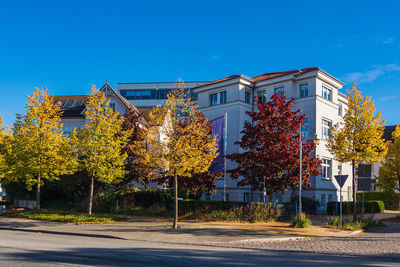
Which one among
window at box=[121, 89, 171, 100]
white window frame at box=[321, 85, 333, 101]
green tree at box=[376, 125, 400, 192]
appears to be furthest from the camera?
window at box=[121, 89, 171, 100]

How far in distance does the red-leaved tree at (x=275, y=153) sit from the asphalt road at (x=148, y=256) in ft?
33.0

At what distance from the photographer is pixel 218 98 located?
38.2 metres

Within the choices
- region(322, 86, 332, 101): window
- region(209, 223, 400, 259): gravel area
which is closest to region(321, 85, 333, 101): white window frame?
region(322, 86, 332, 101): window

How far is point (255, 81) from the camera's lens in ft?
121

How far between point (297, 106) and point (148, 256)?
26613 millimetres

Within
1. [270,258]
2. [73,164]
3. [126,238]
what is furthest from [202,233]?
[73,164]

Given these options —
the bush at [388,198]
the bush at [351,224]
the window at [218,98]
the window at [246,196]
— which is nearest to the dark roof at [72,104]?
the window at [218,98]

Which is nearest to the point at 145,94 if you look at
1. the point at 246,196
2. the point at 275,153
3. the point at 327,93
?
the point at 246,196

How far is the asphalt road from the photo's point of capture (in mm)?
9422

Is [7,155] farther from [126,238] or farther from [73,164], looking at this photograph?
[126,238]

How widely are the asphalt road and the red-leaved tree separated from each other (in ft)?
33.0

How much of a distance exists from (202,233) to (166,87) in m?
64.1

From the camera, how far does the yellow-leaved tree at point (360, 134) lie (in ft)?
74.7

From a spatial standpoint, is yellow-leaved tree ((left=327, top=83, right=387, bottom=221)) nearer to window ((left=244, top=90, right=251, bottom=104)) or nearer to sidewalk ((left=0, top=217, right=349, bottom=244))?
sidewalk ((left=0, top=217, right=349, bottom=244))
